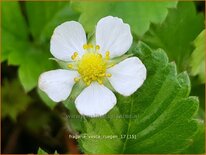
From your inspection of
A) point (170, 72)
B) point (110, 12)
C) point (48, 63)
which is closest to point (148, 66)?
point (170, 72)

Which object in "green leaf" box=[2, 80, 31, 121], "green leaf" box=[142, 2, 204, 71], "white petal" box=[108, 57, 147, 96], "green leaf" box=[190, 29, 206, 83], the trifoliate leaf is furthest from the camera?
"green leaf" box=[2, 80, 31, 121]

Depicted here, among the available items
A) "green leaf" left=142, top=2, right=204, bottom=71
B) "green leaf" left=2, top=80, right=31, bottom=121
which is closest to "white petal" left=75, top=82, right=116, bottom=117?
"green leaf" left=142, top=2, right=204, bottom=71

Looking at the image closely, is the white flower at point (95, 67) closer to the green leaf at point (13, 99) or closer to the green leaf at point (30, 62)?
the green leaf at point (30, 62)

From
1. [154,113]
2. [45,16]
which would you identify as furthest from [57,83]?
[45,16]

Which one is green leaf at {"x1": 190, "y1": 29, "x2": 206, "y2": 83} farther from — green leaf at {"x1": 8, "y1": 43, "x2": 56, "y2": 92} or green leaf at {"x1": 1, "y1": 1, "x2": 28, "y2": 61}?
green leaf at {"x1": 1, "y1": 1, "x2": 28, "y2": 61}

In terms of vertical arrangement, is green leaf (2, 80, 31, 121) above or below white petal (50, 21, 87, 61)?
below

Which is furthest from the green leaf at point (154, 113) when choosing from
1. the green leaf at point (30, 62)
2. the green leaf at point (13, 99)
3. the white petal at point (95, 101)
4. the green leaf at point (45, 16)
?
the green leaf at point (13, 99)
